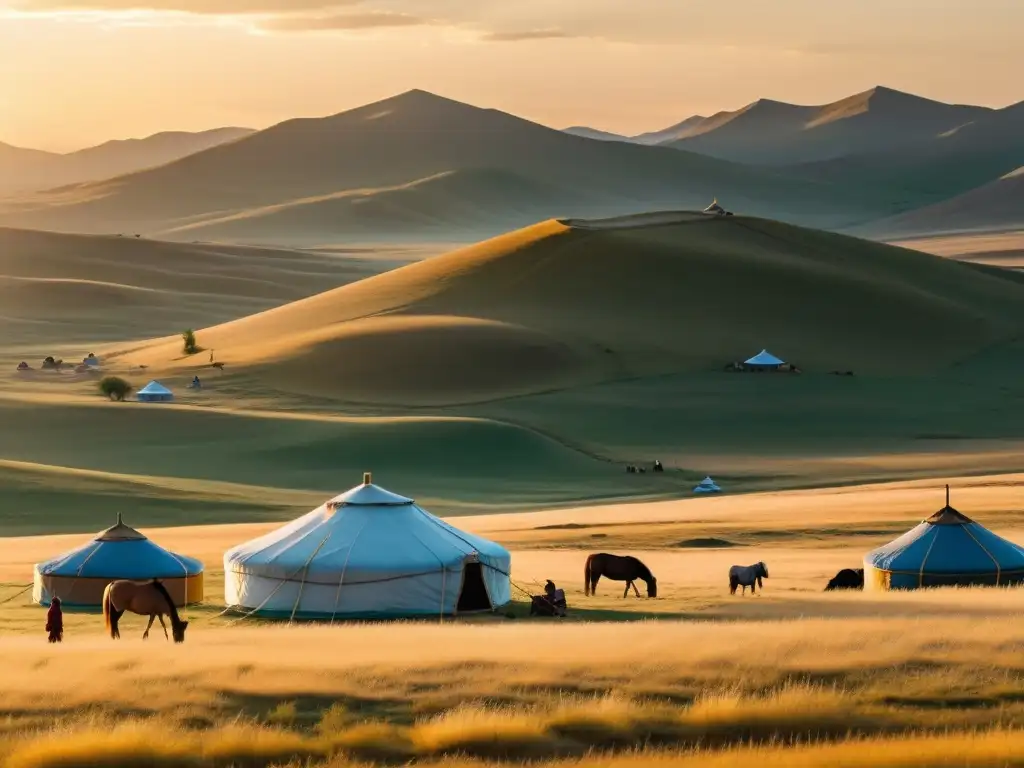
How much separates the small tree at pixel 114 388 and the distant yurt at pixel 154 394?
0.74 metres

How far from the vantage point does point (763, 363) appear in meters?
104

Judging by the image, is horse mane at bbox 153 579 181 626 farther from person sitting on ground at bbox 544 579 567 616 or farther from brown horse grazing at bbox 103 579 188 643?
person sitting on ground at bbox 544 579 567 616

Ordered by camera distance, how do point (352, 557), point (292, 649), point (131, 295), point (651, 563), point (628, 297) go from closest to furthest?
1. point (292, 649)
2. point (352, 557)
3. point (651, 563)
4. point (628, 297)
5. point (131, 295)

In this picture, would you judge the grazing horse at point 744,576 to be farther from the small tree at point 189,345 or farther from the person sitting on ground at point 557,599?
the small tree at point 189,345

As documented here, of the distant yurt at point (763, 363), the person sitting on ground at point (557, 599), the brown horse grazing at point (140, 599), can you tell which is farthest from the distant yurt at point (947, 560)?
the distant yurt at point (763, 363)

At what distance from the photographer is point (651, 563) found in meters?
41.2

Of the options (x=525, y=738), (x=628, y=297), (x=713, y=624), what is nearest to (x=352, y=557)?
(x=713, y=624)

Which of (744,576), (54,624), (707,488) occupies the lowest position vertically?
(54,624)

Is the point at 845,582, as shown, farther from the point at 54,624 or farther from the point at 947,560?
the point at 54,624

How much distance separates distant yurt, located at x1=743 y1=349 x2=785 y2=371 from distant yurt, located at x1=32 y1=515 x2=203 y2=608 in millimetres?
73344

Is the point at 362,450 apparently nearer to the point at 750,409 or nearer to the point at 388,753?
the point at 750,409

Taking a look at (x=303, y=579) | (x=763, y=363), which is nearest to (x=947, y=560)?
(x=303, y=579)

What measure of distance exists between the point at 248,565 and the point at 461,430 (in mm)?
49221

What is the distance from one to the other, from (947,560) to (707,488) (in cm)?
3146
